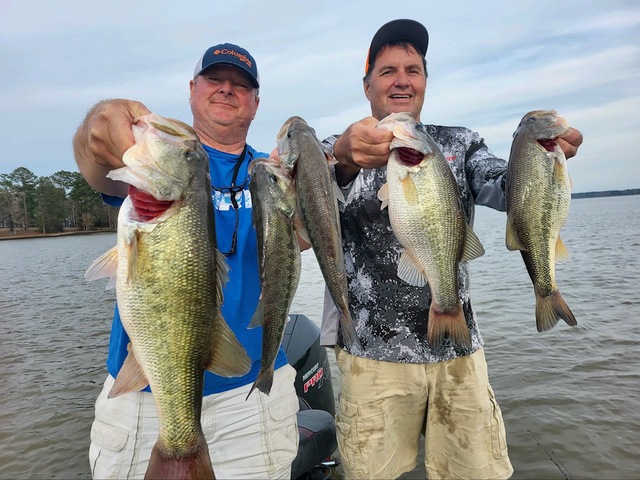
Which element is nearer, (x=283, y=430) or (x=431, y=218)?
(x=431, y=218)

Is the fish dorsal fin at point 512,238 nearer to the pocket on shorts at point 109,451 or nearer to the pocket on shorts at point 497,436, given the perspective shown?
the pocket on shorts at point 497,436

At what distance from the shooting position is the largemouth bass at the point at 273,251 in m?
2.50

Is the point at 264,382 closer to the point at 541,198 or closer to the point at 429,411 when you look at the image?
the point at 429,411

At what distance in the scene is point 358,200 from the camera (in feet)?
11.1

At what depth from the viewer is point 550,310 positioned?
276 centimetres

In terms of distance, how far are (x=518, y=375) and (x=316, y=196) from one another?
7.93 m

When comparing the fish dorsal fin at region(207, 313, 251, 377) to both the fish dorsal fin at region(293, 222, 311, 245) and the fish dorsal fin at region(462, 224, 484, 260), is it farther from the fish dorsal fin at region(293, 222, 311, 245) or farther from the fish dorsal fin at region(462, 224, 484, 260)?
the fish dorsal fin at region(462, 224, 484, 260)

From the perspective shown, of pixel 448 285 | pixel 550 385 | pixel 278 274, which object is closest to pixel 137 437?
pixel 278 274

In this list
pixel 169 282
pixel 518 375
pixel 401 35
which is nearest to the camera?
pixel 169 282

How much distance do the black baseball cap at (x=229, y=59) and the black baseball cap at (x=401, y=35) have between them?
3.36 feet

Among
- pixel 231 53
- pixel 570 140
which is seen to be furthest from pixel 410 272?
pixel 231 53

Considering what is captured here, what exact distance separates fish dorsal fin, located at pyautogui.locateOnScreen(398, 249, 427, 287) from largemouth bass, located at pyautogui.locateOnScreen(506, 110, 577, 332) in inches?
27.0

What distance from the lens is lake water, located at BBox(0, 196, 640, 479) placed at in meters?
6.34

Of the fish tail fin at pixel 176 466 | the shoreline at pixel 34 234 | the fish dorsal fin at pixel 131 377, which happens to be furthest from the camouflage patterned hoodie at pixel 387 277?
the shoreline at pixel 34 234
